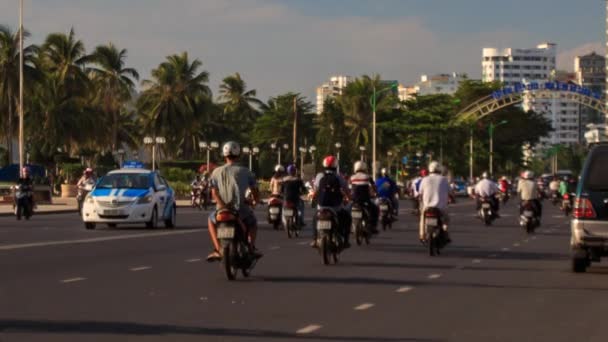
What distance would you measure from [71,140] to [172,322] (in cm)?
8023

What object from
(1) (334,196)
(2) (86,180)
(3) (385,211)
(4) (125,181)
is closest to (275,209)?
(3) (385,211)

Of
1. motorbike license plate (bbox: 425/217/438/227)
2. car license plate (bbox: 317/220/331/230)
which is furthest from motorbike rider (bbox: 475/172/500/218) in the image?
car license plate (bbox: 317/220/331/230)

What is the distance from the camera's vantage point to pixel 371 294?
15.8 meters

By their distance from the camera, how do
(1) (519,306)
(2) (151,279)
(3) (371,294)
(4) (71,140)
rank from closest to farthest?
(1) (519,306) < (3) (371,294) < (2) (151,279) < (4) (71,140)

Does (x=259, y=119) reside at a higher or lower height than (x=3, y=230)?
higher

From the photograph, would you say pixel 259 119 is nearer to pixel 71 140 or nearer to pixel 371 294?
pixel 71 140

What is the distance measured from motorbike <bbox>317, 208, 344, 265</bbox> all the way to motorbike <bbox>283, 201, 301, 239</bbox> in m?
9.42

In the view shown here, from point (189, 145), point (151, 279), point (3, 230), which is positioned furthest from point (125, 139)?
point (151, 279)

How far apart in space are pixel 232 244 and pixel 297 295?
1.79 metres

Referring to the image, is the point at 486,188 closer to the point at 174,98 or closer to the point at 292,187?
the point at 292,187

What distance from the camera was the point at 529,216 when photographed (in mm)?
34812

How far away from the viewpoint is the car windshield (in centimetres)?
3447

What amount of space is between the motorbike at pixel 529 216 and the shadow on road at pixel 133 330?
2380 cm

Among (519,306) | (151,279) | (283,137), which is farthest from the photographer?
(283,137)
